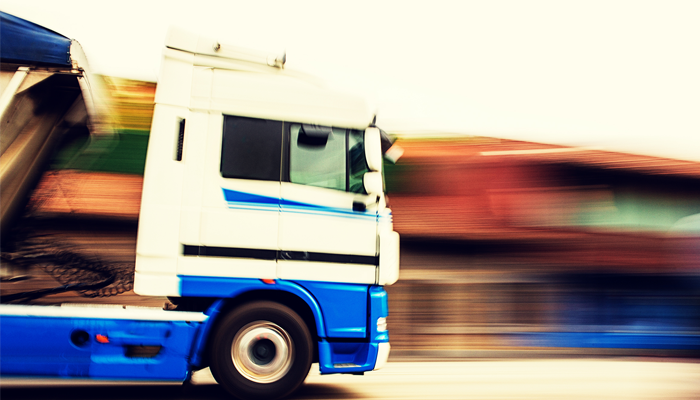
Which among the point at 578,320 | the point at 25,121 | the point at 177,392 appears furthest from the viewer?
the point at 578,320

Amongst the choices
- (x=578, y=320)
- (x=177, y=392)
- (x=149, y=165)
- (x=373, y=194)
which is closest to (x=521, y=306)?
(x=578, y=320)

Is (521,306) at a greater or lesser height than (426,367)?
greater

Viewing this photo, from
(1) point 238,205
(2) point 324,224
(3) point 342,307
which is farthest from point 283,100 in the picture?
(3) point 342,307

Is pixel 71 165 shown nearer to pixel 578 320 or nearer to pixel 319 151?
pixel 319 151

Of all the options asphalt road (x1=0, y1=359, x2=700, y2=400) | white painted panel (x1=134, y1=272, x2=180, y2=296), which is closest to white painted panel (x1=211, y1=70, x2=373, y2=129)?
white painted panel (x1=134, y1=272, x2=180, y2=296)

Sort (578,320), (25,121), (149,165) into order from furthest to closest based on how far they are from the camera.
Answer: (578,320) → (25,121) → (149,165)

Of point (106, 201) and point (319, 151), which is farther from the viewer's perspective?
point (106, 201)

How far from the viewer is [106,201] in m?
5.66

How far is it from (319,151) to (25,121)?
2386mm

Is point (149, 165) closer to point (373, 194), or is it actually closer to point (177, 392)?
point (373, 194)

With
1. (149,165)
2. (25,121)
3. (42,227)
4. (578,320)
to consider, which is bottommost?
(578,320)

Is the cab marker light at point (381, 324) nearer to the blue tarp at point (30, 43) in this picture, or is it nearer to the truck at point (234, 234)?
the truck at point (234, 234)

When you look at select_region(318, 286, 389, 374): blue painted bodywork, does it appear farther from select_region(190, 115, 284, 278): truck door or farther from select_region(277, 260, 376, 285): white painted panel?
select_region(190, 115, 284, 278): truck door

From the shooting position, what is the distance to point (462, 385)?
5445mm
